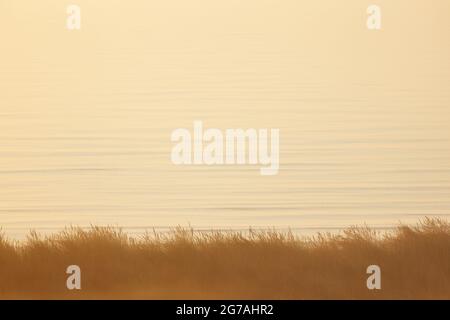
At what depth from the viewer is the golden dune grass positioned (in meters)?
4.51

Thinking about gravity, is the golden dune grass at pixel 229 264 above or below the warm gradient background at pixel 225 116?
below

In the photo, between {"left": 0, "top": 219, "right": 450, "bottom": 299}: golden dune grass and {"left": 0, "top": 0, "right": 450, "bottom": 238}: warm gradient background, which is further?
{"left": 0, "top": 0, "right": 450, "bottom": 238}: warm gradient background

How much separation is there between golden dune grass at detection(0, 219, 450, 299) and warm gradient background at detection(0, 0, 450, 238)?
0.59 meters

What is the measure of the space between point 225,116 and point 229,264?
322 cm

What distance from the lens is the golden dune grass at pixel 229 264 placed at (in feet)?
14.8

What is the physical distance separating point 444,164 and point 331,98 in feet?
6.61

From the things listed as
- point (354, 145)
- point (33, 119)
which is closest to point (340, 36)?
point (354, 145)

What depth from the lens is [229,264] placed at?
4.61 m

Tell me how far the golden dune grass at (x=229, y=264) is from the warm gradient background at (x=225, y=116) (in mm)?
587

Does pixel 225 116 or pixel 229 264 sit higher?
pixel 225 116

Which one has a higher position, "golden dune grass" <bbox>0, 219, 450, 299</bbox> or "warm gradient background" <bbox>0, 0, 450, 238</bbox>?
"warm gradient background" <bbox>0, 0, 450, 238</bbox>

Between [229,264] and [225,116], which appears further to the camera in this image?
[225,116]

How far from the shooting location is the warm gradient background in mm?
5754
